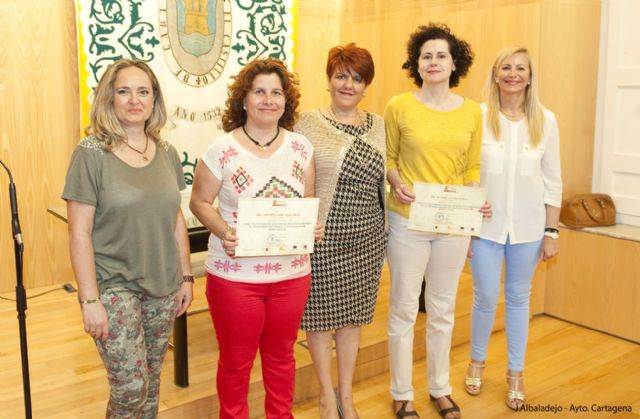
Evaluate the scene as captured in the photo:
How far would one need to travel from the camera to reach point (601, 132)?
4.23 m

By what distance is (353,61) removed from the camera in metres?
2.39

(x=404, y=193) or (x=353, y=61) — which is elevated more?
(x=353, y=61)

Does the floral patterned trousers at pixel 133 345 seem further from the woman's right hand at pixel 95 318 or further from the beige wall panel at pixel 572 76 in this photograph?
the beige wall panel at pixel 572 76

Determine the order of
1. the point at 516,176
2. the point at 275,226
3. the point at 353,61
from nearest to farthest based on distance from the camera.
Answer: the point at 275,226 → the point at 353,61 → the point at 516,176

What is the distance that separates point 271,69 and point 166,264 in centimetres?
72

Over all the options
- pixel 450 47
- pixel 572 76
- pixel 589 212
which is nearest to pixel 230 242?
pixel 450 47

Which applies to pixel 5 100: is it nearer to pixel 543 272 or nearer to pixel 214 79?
pixel 214 79

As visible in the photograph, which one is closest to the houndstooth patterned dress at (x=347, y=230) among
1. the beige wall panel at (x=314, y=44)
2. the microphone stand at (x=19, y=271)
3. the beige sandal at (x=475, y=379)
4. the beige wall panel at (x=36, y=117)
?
the beige sandal at (x=475, y=379)

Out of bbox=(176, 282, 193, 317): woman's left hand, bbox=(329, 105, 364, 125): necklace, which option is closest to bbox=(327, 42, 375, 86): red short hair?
bbox=(329, 105, 364, 125): necklace

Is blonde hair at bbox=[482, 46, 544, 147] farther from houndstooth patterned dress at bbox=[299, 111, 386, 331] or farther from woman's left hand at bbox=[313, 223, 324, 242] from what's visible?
woman's left hand at bbox=[313, 223, 324, 242]

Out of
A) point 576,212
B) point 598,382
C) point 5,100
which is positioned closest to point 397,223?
point 598,382

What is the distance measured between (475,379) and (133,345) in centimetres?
182

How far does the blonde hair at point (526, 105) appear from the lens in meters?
2.79

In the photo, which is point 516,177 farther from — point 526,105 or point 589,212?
point 589,212
